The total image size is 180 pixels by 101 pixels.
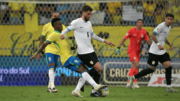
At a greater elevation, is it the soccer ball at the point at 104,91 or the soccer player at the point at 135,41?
the soccer player at the point at 135,41

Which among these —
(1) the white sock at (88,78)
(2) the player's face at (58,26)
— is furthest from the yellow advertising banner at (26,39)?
(1) the white sock at (88,78)

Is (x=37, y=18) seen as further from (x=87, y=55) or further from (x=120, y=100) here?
(x=120, y=100)

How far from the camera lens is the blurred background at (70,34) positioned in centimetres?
862

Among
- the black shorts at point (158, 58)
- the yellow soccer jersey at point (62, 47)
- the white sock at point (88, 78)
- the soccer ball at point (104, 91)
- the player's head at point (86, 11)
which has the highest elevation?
the player's head at point (86, 11)

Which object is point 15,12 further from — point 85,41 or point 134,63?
point 85,41

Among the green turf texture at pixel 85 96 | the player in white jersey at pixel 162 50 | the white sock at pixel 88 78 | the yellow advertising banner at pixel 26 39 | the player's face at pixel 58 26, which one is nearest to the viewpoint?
the white sock at pixel 88 78

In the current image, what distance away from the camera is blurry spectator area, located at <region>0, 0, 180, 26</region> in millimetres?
8914

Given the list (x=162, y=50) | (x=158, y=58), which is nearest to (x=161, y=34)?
(x=162, y=50)

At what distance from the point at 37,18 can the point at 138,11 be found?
3137mm

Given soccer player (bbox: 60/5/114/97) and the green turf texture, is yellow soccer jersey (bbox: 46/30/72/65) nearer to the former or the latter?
soccer player (bbox: 60/5/114/97)

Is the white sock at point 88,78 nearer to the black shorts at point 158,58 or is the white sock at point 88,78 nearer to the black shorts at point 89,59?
the black shorts at point 89,59

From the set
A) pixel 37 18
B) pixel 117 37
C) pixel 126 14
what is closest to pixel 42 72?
pixel 37 18

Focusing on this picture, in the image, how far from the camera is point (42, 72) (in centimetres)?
874

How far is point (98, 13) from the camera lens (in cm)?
911
